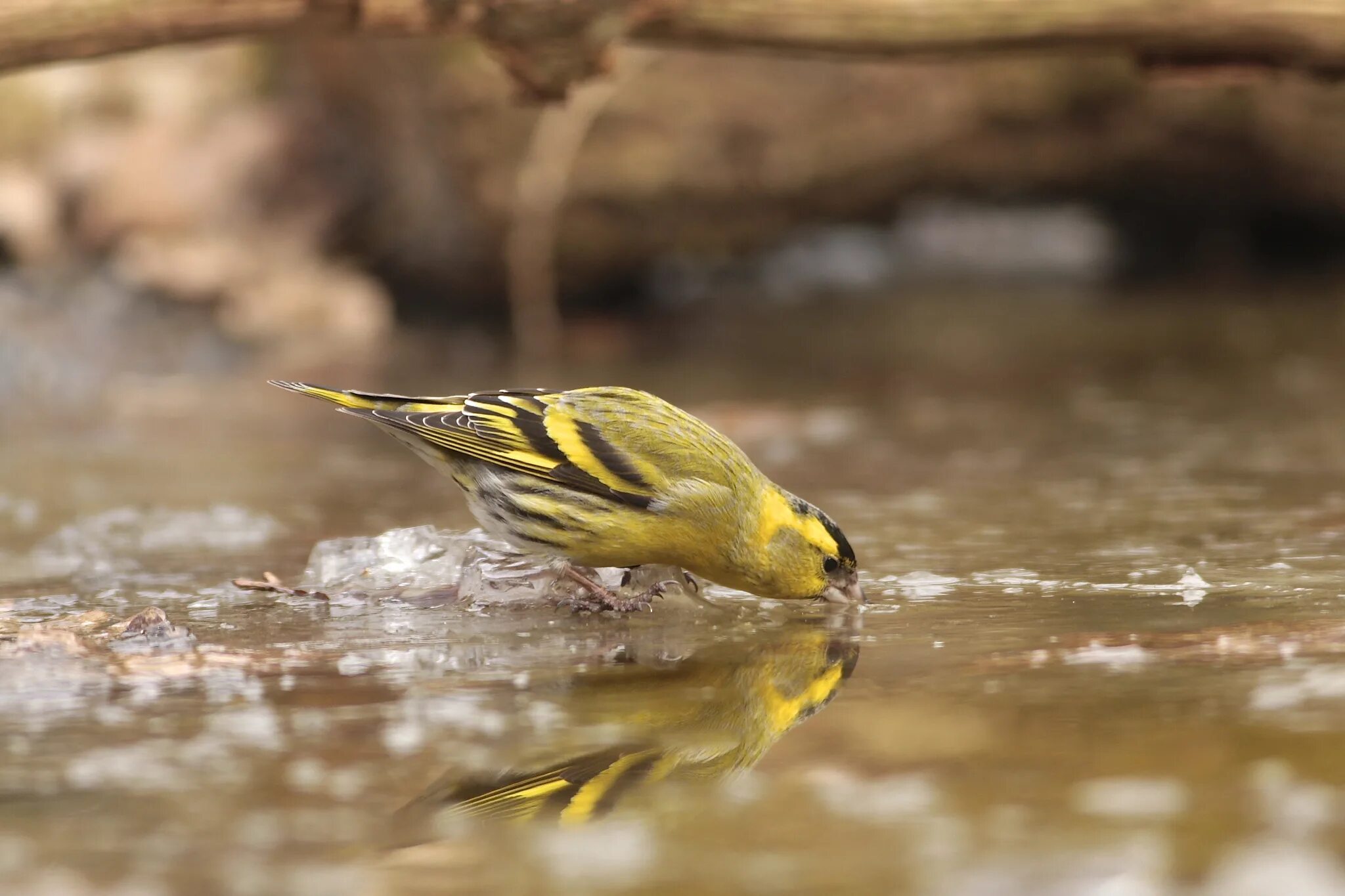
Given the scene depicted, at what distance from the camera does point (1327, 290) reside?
29.9 feet

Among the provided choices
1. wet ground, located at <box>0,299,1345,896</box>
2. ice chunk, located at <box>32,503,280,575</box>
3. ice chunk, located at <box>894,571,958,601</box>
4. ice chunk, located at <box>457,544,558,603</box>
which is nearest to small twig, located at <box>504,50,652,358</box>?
wet ground, located at <box>0,299,1345,896</box>

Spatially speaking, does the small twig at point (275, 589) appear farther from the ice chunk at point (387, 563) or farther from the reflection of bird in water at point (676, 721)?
the reflection of bird in water at point (676, 721)

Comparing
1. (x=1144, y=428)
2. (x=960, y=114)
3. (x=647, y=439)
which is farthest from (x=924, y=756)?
(x=960, y=114)

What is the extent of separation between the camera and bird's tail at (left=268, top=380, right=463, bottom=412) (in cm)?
371

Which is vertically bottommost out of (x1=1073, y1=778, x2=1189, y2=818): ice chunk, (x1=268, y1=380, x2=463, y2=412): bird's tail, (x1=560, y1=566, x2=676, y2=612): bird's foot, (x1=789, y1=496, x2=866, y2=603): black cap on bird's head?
(x1=560, y1=566, x2=676, y2=612): bird's foot

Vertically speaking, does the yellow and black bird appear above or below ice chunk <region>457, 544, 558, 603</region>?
above

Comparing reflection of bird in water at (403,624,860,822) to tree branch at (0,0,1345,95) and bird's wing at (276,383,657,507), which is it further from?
tree branch at (0,0,1345,95)

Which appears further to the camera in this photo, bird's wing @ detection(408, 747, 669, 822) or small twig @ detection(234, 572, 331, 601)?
small twig @ detection(234, 572, 331, 601)

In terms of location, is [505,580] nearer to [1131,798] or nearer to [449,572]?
[449,572]

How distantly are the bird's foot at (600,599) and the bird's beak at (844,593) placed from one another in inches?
15.0

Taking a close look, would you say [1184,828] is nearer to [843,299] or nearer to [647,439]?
[647,439]

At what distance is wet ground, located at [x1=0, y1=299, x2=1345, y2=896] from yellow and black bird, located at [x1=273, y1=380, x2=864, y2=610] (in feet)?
0.41

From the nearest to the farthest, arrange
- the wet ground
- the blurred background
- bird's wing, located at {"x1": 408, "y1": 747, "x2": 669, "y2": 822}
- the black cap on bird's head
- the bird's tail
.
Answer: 1. the wet ground
2. bird's wing, located at {"x1": 408, "y1": 747, "x2": 669, "y2": 822}
3. the black cap on bird's head
4. the bird's tail
5. the blurred background

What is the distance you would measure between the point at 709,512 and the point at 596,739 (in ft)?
3.82
